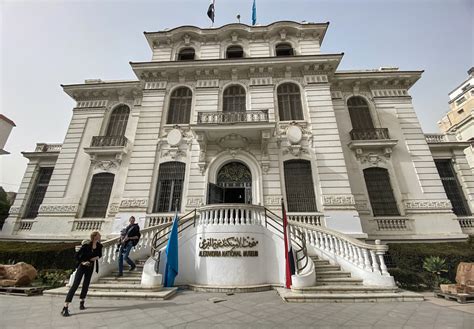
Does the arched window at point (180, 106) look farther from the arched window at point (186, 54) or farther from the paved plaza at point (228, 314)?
the paved plaza at point (228, 314)

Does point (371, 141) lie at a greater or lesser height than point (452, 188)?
greater

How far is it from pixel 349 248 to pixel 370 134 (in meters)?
9.41

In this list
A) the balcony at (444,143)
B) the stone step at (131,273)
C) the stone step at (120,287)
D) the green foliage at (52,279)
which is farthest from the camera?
the balcony at (444,143)

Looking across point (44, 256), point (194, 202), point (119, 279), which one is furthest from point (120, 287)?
point (44, 256)

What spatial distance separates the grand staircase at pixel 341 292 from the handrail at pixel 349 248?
0.60 meters

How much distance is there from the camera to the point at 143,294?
6082 millimetres

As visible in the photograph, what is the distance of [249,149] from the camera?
1303 cm

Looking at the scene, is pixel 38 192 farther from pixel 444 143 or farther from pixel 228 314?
pixel 444 143

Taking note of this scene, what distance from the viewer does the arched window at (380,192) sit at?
12.6m

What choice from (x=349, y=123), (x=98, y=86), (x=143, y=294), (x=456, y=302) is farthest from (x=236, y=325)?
(x=98, y=86)

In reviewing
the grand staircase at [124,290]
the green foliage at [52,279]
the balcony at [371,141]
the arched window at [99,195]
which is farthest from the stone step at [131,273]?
the balcony at [371,141]

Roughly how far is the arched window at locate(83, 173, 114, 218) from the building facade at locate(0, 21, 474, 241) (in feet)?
0.24

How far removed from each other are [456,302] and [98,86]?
74.0ft

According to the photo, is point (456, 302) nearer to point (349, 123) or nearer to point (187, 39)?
point (349, 123)
